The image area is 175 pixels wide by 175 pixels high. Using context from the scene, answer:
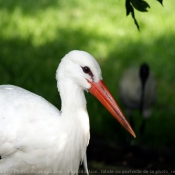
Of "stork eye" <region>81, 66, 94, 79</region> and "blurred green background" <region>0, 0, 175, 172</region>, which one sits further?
"blurred green background" <region>0, 0, 175, 172</region>

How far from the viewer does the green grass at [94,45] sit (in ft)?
26.0

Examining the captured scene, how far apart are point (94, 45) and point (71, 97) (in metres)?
4.75

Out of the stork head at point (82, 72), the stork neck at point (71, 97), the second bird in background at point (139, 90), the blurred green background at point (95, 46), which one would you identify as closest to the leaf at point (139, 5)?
the stork head at point (82, 72)

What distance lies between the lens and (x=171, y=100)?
8.27 metres

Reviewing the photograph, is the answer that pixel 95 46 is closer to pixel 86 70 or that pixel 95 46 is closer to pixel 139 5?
pixel 86 70

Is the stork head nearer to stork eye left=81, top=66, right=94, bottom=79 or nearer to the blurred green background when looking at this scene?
stork eye left=81, top=66, right=94, bottom=79

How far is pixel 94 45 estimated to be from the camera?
9234mm

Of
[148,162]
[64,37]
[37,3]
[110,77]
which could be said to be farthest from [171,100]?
[37,3]

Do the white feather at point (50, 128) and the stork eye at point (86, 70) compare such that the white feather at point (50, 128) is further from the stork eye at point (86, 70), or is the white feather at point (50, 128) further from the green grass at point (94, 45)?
the green grass at point (94, 45)

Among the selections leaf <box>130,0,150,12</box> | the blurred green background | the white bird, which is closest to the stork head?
the white bird

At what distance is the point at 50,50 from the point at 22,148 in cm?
470

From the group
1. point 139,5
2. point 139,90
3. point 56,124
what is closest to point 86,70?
point 56,124

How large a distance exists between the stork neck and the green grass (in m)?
2.80

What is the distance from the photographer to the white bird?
4.52m
